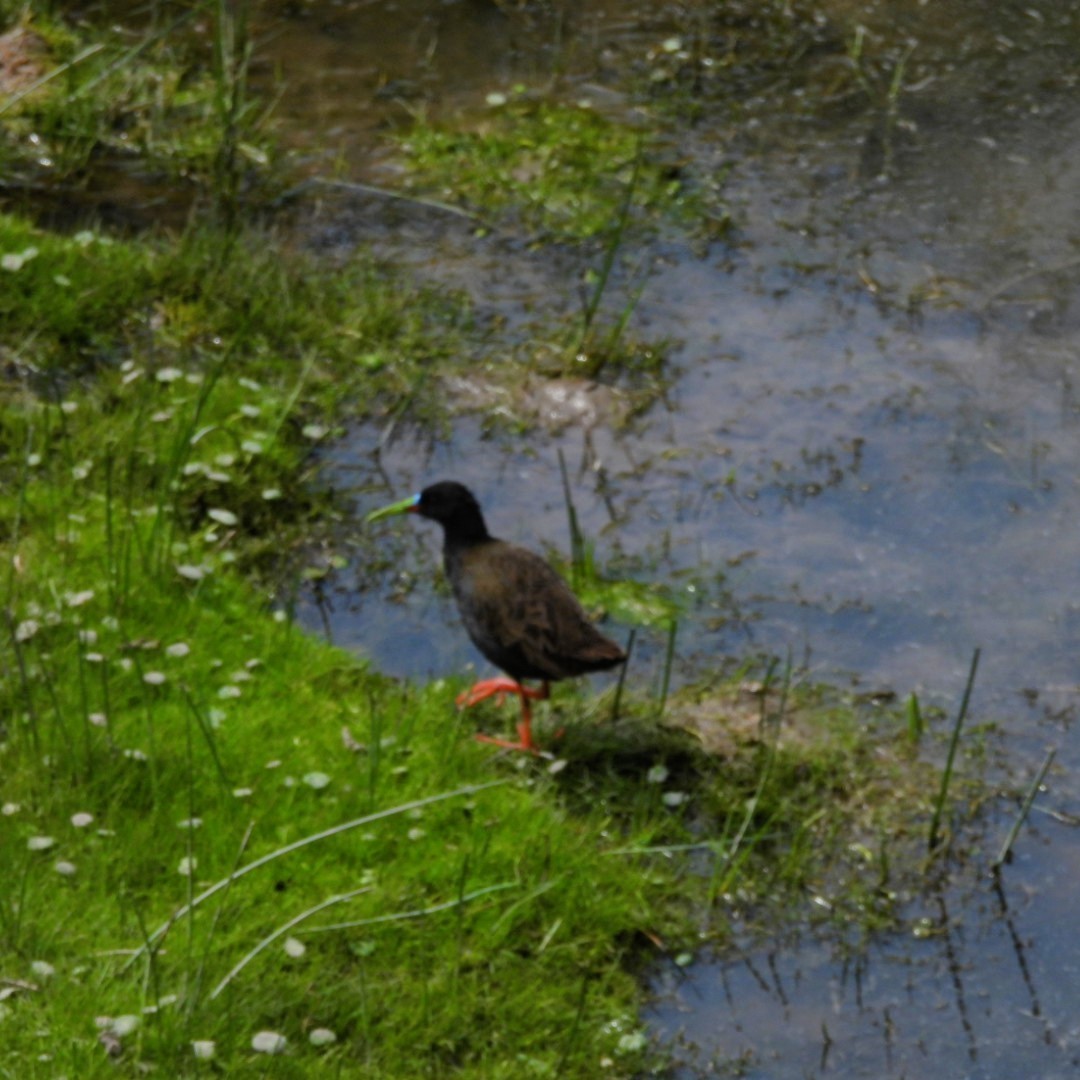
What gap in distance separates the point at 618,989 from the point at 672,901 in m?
0.40

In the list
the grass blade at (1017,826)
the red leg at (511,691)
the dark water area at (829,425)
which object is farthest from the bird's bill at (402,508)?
the grass blade at (1017,826)

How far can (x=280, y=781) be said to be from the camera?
19.0 feet

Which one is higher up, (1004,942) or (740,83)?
(740,83)

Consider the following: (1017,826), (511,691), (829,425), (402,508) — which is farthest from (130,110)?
(1017,826)

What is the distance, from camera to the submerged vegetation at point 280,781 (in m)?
5.04

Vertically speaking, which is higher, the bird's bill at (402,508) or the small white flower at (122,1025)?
the bird's bill at (402,508)

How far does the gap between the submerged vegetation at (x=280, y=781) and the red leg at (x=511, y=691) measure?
75 mm

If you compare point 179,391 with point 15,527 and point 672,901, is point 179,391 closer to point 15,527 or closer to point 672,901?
point 15,527

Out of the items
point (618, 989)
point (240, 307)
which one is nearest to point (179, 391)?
point (240, 307)

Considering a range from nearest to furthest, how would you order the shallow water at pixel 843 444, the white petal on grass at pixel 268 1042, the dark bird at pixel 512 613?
the white petal on grass at pixel 268 1042, the shallow water at pixel 843 444, the dark bird at pixel 512 613

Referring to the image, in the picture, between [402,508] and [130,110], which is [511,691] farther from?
[130,110]

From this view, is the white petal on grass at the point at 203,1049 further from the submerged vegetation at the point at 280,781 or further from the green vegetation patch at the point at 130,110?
the green vegetation patch at the point at 130,110

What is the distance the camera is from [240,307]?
8016 millimetres

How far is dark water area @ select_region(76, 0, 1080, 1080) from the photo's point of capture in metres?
5.49
